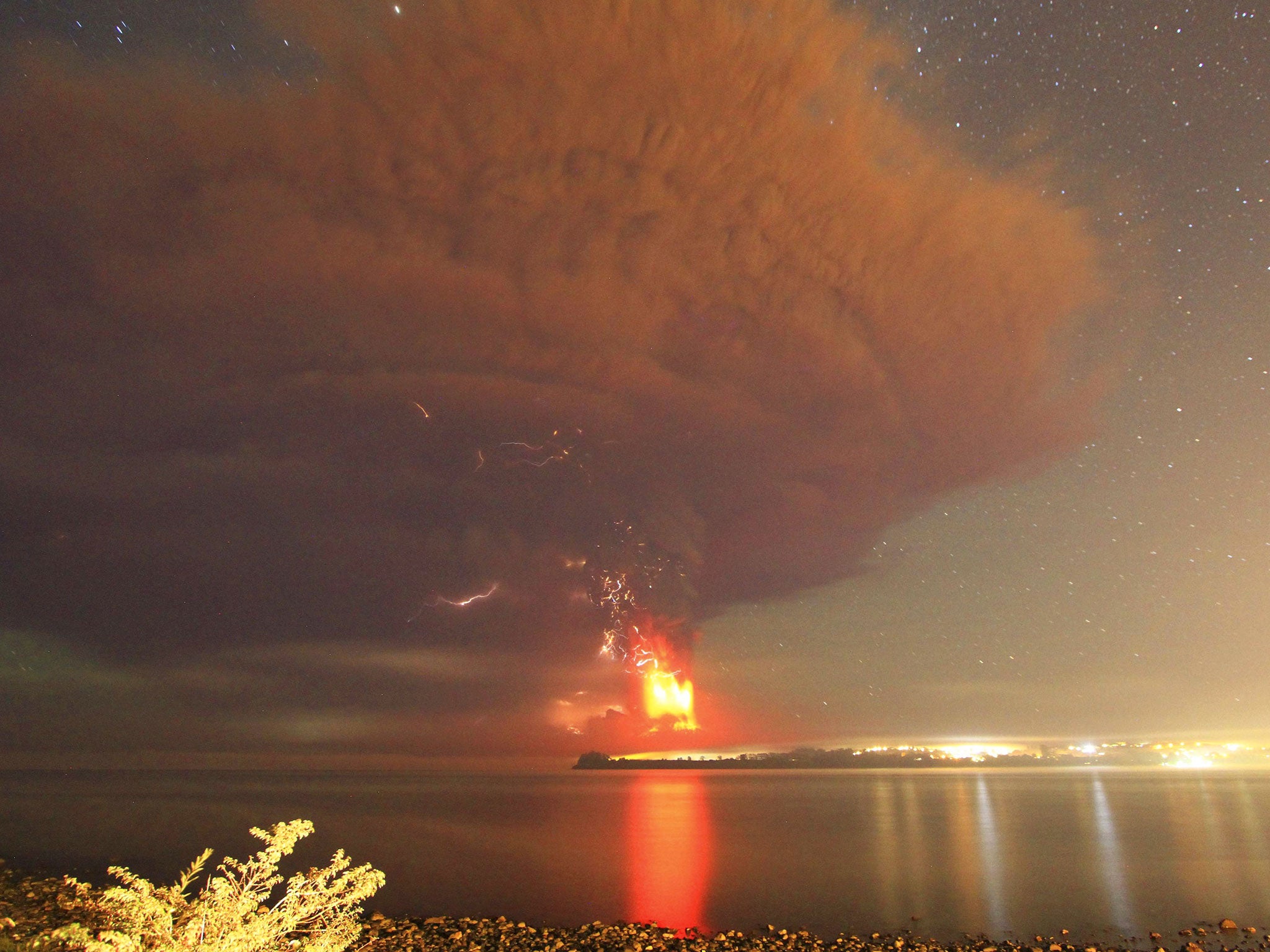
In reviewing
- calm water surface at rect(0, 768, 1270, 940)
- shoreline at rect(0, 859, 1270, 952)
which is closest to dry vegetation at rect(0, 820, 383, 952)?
shoreline at rect(0, 859, 1270, 952)

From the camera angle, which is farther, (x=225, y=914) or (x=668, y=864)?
(x=668, y=864)

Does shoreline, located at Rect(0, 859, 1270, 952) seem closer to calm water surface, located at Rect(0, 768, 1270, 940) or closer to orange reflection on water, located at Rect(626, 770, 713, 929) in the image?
calm water surface, located at Rect(0, 768, 1270, 940)

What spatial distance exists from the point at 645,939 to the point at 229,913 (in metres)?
10.4

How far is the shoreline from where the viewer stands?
613 inches

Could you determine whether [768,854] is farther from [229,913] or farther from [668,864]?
[229,913]

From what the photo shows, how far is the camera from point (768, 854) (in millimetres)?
35594

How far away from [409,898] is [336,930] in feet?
52.1

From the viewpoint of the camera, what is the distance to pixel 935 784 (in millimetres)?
120250

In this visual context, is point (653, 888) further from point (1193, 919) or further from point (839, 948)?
point (1193, 919)

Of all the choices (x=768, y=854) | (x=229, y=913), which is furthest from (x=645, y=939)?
(x=768, y=854)

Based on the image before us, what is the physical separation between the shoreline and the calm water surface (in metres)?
1.36

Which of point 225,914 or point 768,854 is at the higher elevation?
point 225,914

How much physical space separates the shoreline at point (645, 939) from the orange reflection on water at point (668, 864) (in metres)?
2.48

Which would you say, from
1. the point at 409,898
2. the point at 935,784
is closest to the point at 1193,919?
the point at 409,898
